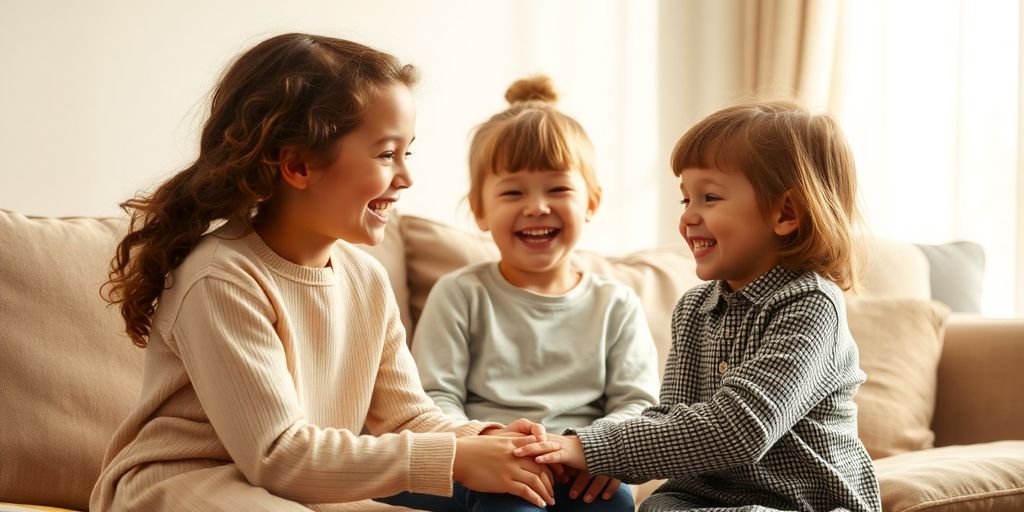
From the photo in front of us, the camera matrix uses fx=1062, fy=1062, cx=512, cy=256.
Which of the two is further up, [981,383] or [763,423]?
[763,423]

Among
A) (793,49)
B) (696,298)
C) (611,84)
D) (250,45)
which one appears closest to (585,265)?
(696,298)

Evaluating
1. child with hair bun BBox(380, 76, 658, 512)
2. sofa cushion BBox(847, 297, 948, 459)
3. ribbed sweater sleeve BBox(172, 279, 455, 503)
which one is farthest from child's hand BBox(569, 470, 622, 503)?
sofa cushion BBox(847, 297, 948, 459)

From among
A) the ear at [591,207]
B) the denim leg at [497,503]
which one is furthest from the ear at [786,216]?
the ear at [591,207]

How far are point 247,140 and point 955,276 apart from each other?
204cm

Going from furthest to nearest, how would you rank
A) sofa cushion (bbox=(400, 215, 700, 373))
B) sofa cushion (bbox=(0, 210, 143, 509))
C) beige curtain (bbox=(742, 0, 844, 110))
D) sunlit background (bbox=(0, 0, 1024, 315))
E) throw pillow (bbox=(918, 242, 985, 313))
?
beige curtain (bbox=(742, 0, 844, 110))
throw pillow (bbox=(918, 242, 985, 313))
sunlit background (bbox=(0, 0, 1024, 315))
sofa cushion (bbox=(400, 215, 700, 373))
sofa cushion (bbox=(0, 210, 143, 509))

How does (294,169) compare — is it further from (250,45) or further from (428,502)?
(250,45)

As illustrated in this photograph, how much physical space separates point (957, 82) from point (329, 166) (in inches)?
91.7

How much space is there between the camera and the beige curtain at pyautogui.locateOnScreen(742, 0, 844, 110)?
338 cm

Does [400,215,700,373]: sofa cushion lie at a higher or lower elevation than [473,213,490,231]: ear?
lower

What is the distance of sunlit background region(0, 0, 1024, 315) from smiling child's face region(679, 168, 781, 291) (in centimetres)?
108

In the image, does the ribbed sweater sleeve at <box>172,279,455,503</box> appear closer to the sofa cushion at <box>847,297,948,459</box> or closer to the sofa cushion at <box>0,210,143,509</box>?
the sofa cushion at <box>0,210,143,509</box>

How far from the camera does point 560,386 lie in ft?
6.69

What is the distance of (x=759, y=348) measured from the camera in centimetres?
149

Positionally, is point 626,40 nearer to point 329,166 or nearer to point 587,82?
point 587,82
